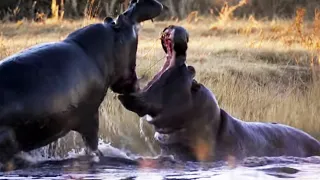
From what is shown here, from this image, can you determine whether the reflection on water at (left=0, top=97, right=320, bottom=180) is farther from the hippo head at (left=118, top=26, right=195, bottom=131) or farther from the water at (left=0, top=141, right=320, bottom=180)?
the hippo head at (left=118, top=26, right=195, bottom=131)

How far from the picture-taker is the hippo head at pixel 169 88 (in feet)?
21.3

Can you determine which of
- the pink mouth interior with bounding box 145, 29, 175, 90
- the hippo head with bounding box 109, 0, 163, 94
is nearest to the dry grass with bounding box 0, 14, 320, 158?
the pink mouth interior with bounding box 145, 29, 175, 90

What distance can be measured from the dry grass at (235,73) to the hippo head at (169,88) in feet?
3.11

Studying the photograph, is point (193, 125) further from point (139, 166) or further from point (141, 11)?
point (141, 11)

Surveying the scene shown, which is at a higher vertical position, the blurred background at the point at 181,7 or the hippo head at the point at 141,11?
the blurred background at the point at 181,7

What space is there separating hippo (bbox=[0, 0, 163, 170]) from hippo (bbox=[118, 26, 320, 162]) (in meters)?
0.27

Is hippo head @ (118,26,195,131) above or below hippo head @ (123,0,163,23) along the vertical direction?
below

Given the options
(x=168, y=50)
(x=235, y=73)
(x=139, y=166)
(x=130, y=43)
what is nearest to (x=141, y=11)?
(x=130, y=43)

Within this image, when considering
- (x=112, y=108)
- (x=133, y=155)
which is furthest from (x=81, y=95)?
(x=112, y=108)

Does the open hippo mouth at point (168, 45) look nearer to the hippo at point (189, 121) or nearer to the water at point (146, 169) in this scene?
the hippo at point (189, 121)

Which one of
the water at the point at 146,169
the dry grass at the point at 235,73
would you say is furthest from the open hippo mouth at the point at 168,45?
the dry grass at the point at 235,73

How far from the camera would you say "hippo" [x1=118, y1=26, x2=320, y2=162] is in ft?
21.7

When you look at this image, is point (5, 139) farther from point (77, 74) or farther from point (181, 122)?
point (181, 122)

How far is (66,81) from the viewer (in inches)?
226
